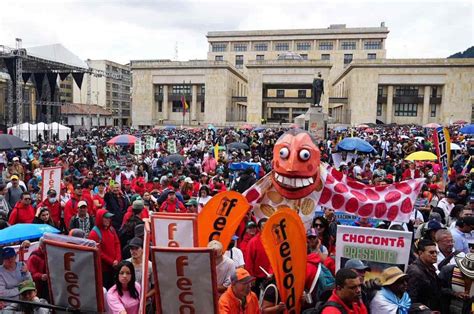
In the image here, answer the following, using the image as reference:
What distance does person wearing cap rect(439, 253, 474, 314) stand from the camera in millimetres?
3746

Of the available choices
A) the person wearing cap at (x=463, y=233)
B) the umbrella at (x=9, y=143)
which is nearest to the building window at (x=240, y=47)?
the umbrella at (x=9, y=143)

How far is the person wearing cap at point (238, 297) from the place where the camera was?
3.57 m

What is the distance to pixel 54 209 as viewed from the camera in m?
7.48

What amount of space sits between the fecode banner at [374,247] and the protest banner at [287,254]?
19.6 inches

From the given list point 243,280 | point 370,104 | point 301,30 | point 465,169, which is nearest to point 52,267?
point 243,280

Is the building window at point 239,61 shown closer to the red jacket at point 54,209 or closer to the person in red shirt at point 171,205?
the person in red shirt at point 171,205

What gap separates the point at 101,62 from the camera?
77.0 meters

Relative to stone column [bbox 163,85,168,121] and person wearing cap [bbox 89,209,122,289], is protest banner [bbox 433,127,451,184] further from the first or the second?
stone column [bbox 163,85,168,121]

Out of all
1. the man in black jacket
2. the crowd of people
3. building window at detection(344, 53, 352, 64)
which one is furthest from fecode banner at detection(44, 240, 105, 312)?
building window at detection(344, 53, 352, 64)

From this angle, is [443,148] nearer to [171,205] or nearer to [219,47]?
[171,205]

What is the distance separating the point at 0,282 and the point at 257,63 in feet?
174

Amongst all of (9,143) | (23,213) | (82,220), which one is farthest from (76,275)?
(9,143)

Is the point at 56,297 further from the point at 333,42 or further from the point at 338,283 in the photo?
the point at 333,42

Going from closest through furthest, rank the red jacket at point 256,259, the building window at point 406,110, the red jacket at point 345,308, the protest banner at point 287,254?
the red jacket at point 345,308 → the protest banner at point 287,254 → the red jacket at point 256,259 → the building window at point 406,110
